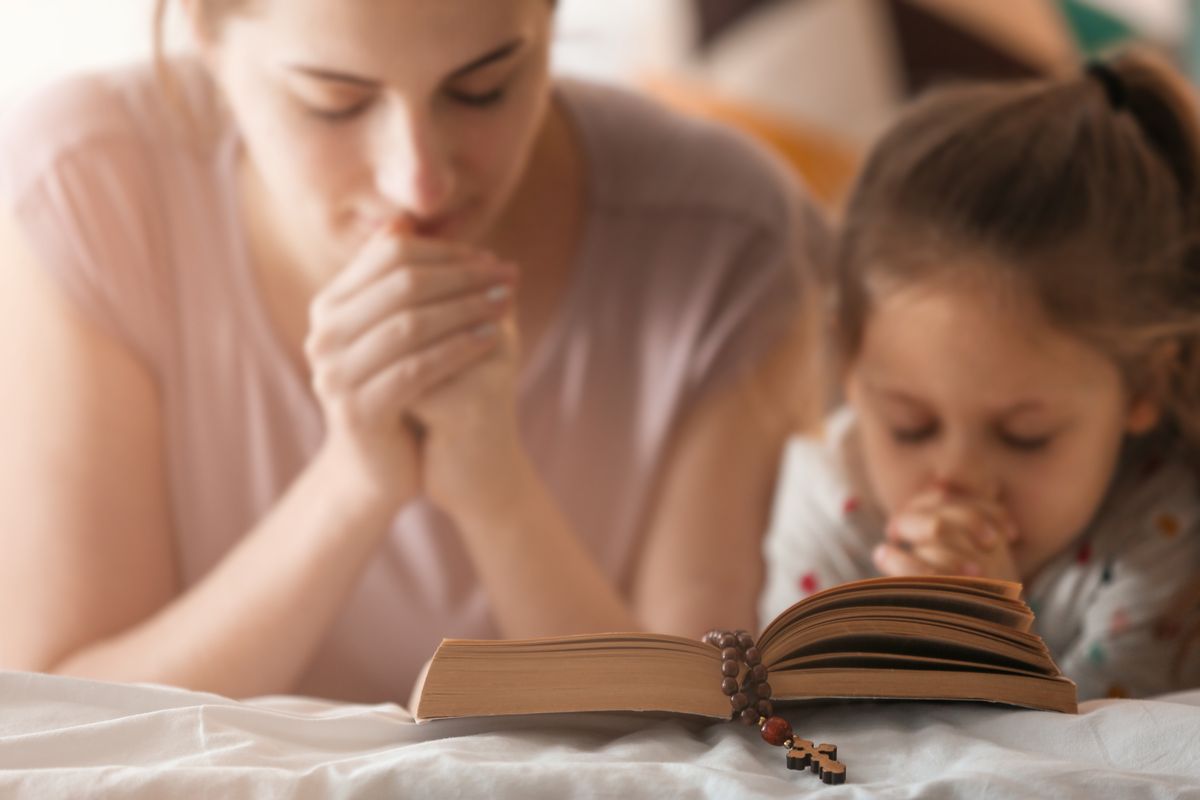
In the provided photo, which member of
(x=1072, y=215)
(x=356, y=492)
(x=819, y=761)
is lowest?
(x=819, y=761)

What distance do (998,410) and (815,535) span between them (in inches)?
9.7

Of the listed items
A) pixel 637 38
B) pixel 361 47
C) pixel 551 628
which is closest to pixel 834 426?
pixel 551 628

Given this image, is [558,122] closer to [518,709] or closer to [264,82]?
[264,82]

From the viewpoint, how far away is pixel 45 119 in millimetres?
1100

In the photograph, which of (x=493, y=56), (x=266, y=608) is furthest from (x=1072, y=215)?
(x=266, y=608)

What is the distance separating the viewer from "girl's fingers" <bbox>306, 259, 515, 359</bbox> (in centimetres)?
Result: 96

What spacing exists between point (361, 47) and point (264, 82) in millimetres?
97

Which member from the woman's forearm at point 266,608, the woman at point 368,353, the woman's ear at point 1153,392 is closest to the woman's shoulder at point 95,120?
the woman at point 368,353

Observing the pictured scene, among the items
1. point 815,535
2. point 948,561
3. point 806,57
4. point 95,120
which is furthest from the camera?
point 806,57

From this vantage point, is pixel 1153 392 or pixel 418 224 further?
pixel 1153 392

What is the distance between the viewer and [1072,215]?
3.55 ft

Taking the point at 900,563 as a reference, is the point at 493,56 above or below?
above

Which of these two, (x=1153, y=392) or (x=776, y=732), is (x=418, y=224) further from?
(x=1153, y=392)

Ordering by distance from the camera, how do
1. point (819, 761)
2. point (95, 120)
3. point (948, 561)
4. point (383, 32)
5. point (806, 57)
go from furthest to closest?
1. point (806, 57)
2. point (95, 120)
3. point (948, 561)
4. point (383, 32)
5. point (819, 761)
